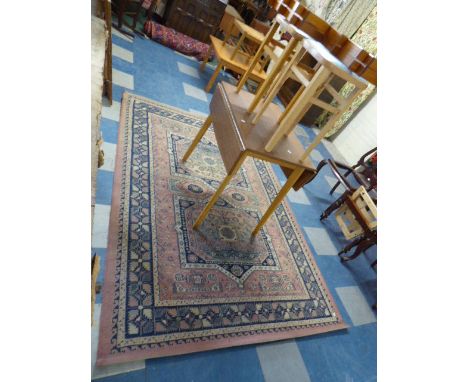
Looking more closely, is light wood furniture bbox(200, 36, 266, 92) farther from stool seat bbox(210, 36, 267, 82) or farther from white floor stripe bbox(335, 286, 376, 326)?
white floor stripe bbox(335, 286, 376, 326)

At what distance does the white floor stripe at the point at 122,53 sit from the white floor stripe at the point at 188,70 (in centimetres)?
68

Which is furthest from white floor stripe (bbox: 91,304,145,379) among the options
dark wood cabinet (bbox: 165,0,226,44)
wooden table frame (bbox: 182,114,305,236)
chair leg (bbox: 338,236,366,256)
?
dark wood cabinet (bbox: 165,0,226,44)

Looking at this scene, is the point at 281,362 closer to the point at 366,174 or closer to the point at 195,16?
the point at 366,174

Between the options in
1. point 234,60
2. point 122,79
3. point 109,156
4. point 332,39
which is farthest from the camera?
point 234,60

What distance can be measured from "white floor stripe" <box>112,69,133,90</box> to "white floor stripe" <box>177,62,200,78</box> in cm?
92

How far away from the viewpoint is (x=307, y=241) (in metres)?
2.50

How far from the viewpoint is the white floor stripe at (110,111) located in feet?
7.74

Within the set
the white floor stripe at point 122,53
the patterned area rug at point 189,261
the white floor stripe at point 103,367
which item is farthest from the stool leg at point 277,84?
the white floor stripe at point 122,53

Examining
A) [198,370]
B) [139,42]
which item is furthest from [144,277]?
[139,42]

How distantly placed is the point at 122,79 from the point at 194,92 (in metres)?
0.91

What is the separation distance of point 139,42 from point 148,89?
1.19m

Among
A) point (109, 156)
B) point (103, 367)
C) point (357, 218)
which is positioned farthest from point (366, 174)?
point (103, 367)

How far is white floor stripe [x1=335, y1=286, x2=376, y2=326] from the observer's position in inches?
84.3

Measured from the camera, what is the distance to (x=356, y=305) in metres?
2.24
